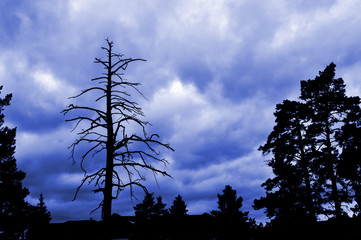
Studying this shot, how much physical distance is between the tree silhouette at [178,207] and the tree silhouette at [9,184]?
26208mm

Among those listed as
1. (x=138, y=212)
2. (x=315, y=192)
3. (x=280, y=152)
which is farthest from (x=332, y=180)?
(x=138, y=212)

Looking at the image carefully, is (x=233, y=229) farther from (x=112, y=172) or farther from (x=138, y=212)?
(x=138, y=212)

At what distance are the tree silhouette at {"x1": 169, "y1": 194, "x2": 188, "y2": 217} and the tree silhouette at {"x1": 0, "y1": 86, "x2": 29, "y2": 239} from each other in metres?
26.2

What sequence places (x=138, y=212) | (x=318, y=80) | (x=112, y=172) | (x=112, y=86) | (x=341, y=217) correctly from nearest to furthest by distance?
(x=112, y=172)
(x=112, y=86)
(x=341, y=217)
(x=318, y=80)
(x=138, y=212)

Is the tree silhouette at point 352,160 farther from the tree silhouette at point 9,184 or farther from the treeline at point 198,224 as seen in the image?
the tree silhouette at point 9,184

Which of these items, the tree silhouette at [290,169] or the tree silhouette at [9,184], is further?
the tree silhouette at [9,184]

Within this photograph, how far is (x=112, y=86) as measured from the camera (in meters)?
7.23

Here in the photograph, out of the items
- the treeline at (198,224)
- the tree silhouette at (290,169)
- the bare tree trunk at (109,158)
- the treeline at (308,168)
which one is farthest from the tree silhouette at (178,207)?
the bare tree trunk at (109,158)

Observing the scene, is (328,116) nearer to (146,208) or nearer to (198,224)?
(198,224)

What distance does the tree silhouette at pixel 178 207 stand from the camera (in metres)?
49.0

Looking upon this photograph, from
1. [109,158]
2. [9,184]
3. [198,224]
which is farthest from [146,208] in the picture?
[109,158]

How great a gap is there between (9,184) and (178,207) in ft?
101

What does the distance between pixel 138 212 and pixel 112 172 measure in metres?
48.5

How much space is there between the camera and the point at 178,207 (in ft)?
163
